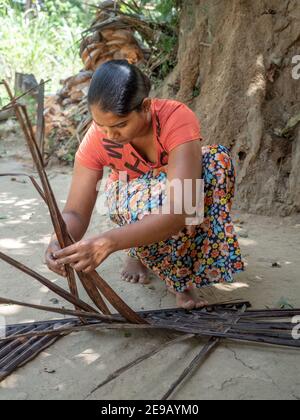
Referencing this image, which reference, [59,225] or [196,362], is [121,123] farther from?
[196,362]

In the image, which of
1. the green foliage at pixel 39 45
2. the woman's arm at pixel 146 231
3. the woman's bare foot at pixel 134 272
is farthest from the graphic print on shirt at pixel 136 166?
the green foliage at pixel 39 45

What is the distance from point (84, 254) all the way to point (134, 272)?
93 centimetres

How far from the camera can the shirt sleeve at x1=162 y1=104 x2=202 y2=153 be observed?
1761mm

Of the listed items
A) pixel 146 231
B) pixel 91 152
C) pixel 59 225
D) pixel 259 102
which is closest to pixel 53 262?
pixel 59 225

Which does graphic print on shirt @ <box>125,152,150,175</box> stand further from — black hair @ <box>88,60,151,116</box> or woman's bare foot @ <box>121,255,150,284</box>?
woman's bare foot @ <box>121,255,150,284</box>

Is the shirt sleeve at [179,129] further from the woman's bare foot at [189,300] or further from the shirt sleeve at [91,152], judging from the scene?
the woman's bare foot at [189,300]

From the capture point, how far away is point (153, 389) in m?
1.42

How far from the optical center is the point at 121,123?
1627 millimetres

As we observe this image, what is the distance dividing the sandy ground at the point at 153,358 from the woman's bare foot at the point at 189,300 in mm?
76

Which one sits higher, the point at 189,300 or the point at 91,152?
the point at 91,152

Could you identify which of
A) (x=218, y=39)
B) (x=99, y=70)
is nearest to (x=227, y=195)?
(x=99, y=70)
